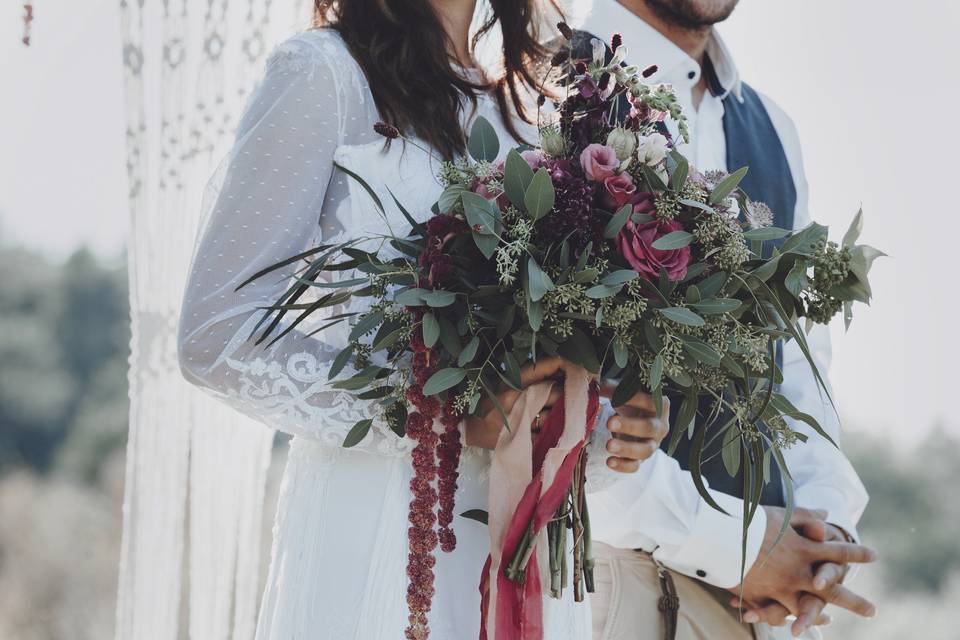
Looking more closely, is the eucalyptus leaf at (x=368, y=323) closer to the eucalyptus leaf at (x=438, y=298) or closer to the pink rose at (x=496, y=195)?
the eucalyptus leaf at (x=438, y=298)

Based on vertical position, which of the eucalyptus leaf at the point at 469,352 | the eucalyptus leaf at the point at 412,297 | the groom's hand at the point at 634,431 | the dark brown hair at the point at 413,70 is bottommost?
the groom's hand at the point at 634,431

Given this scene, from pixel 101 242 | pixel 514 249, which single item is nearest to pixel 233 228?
pixel 514 249

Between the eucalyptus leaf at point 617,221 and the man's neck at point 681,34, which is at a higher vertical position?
the man's neck at point 681,34

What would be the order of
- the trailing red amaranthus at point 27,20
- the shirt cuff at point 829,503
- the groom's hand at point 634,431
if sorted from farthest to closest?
the shirt cuff at point 829,503
the trailing red amaranthus at point 27,20
the groom's hand at point 634,431

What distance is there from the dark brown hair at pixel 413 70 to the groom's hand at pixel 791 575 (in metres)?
1.03

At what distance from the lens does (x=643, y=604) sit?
2225 millimetres

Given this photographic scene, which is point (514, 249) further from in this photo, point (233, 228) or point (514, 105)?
point (514, 105)

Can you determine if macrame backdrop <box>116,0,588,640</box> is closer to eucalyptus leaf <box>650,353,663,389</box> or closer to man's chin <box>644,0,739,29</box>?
man's chin <box>644,0,739,29</box>

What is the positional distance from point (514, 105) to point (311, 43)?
42 centimetres

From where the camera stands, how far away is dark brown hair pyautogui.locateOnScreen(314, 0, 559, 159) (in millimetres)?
1763

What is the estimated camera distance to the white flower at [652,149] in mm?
1434

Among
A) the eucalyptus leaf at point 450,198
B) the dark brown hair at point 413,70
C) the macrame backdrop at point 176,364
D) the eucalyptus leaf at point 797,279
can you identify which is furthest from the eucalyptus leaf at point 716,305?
the macrame backdrop at point 176,364

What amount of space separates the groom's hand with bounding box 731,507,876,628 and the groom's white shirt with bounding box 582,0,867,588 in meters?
0.05

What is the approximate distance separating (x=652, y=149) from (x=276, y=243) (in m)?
0.56
